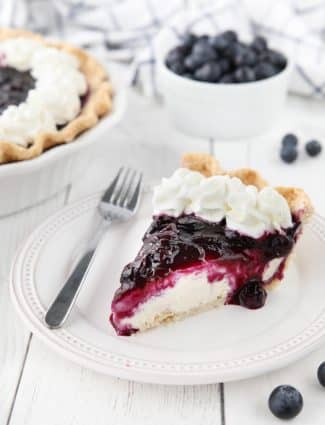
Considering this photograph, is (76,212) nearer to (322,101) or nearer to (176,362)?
(176,362)

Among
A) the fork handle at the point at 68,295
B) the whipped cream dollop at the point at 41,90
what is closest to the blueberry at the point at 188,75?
the whipped cream dollop at the point at 41,90

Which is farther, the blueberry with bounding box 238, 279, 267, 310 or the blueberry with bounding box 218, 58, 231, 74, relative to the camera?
the blueberry with bounding box 218, 58, 231, 74

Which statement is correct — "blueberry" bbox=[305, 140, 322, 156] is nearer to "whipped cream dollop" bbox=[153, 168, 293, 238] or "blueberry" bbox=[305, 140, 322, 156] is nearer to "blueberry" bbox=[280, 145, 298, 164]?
"blueberry" bbox=[280, 145, 298, 164]

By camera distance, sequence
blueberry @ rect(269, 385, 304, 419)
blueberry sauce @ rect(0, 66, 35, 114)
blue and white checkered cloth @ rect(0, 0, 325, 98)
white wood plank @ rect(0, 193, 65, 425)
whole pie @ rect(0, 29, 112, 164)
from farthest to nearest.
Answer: blue and white checkered cloth @ rect(0, 0, 325, 98) → blueberry sauce @ rect(0, 66, 35, 114) → whole pie @ rect(0, 29, 112, 164) → white wood plank @ rect(0, 193, 65, 425) → blueberry @ rect(269, 385, 304, 419)

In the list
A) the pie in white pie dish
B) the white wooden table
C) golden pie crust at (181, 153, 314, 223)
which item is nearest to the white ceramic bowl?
the pie in white pie dish

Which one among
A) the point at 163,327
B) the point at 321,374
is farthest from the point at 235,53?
the point at 321,374

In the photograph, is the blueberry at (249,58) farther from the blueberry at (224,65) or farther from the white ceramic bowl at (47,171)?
the white ceramic bowl at (47,171)

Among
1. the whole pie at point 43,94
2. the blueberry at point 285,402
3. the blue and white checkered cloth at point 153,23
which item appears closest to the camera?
the blueberry at point 285,402
